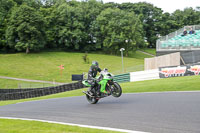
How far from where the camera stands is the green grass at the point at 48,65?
161 feet

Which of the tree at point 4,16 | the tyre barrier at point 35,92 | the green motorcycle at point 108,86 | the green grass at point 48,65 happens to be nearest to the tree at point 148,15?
the green grass at point 48,65

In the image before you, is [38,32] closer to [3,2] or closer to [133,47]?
[3,2]

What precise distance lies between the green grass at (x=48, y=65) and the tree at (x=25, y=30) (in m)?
2.97

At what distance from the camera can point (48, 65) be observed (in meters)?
58.8

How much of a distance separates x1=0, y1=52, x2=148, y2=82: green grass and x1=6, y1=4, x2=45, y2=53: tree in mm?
2974

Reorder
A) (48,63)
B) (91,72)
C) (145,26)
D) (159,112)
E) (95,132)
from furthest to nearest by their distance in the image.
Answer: (145,26)
(48,63)
(91,72)
(159,112)
(95,132)

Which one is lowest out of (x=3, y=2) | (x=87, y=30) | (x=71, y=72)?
(x=71, y=72)

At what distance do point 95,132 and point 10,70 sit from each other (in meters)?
50.2

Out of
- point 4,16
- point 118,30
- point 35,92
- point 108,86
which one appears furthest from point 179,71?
point 4,16

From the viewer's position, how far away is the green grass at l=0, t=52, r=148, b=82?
49.2 meters

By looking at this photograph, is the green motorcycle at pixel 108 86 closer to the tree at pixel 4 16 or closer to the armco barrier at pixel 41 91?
the armco barrier at pixel 41 91

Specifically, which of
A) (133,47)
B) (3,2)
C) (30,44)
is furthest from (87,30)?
(3,2)

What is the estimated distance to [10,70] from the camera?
5222 cm

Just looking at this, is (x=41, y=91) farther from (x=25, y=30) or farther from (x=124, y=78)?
(x=25, y=30)
